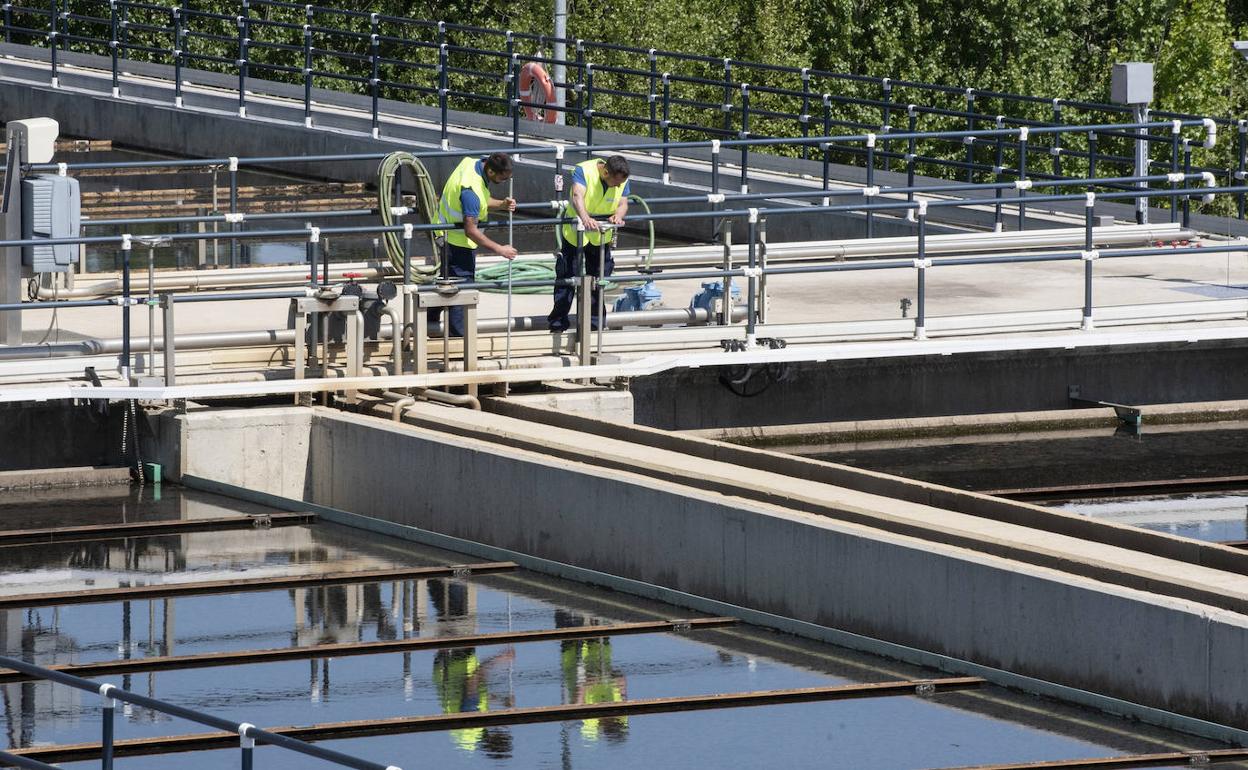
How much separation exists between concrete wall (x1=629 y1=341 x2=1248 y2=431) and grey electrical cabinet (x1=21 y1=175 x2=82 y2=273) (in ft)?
13.2

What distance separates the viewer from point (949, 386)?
1797 cm

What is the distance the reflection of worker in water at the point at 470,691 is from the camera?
10.5 m

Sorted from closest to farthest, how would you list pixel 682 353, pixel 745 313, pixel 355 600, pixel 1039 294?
1. pixel 355 600
2. pixel 682 353
3. pixel 745 313
4. pixel 1039 294

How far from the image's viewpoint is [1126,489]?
16422 mm

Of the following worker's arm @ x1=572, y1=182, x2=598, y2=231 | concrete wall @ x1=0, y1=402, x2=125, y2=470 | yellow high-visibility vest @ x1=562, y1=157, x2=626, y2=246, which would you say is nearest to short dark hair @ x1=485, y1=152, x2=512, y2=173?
worker's arm @ x1=572, y1=182, x2=598, y2=231

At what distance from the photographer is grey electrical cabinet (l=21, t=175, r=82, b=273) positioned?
636 inches

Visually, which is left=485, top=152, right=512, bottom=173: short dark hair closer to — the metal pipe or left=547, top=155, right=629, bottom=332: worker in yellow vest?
left=547, top=155, right=629, bottom=332: worker in yellow vest

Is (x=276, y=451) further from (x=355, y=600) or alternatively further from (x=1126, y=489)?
(x=1126, y=489)

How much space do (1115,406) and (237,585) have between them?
7856 millimetres

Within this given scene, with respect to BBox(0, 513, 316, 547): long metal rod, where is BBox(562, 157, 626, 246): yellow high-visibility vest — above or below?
above

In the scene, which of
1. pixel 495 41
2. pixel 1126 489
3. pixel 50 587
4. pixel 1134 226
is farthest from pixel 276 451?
pixel 495 41

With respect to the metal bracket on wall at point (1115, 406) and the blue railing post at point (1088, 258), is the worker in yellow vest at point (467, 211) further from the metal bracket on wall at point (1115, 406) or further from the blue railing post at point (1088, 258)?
the metal bracket on wall at point (1115, 406)

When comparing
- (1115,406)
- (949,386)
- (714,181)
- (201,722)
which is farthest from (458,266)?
(201,722)

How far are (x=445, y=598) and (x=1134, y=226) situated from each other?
38.7 ft
